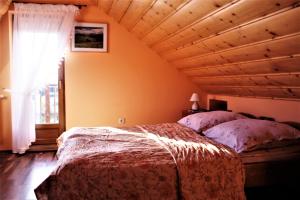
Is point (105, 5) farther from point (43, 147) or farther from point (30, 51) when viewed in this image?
point (43, 147)

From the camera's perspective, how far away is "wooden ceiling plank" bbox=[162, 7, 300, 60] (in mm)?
1777

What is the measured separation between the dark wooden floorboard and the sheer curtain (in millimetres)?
271

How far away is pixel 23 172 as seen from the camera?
329 centimetres

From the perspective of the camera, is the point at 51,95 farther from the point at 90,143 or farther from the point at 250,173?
the point at 250,173

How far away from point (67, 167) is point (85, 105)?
249 centimetres

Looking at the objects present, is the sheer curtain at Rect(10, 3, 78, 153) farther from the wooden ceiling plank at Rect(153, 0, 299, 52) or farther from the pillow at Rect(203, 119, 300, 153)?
the pillow at Rect(203, 119, 300, 153)

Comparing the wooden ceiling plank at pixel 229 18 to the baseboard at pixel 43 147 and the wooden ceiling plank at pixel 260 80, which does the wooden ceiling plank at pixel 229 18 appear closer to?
the wooden ceiling plank at pixel 260 80

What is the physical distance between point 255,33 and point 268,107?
121 centimetres

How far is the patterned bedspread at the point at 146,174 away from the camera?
74.4 inches

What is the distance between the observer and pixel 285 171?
2312 millimetres

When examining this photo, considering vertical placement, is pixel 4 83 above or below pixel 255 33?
below

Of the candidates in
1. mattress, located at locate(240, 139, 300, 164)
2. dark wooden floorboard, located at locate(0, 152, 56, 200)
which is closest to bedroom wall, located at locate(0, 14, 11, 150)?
dark wooden floorboard, located at locate(0, 152, 56, 200)

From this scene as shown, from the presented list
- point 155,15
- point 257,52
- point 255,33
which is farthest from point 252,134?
point 155,15

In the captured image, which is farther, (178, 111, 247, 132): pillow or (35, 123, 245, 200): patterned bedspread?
(178, 111, 247, 132): pillow
